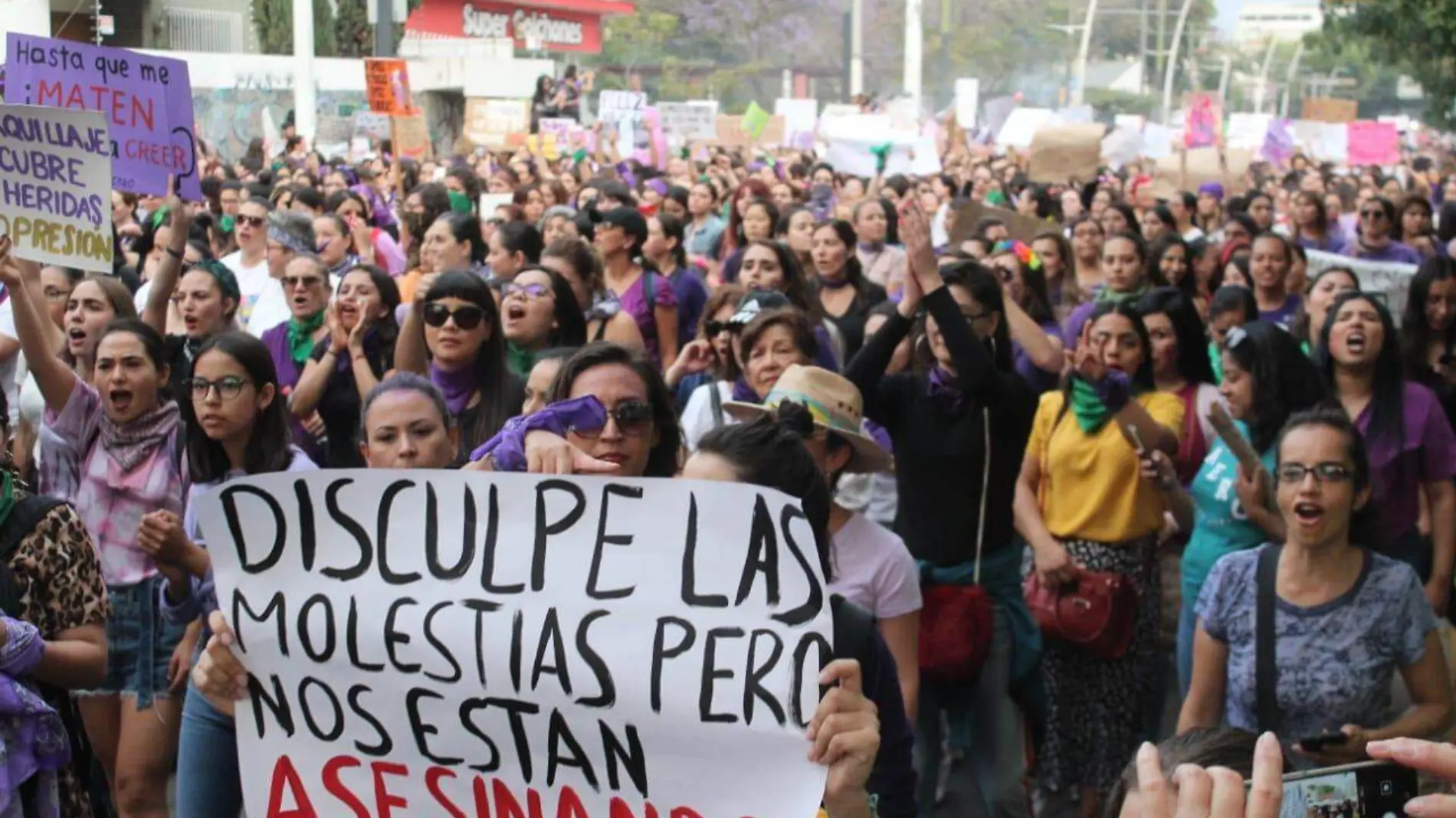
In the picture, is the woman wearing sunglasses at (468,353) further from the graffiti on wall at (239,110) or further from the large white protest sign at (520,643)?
the graffiti on wall at (239,110)

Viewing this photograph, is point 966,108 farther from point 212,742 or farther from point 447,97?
point 212,742

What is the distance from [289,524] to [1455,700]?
9.45ft

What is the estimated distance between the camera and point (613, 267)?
9.46 meters

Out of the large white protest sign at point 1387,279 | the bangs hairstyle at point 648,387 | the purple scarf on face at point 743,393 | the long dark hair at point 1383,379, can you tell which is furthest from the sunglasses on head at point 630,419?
the large white protest sign at point 1387,279

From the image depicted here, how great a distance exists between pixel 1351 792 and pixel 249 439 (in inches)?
143

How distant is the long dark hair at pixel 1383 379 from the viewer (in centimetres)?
638

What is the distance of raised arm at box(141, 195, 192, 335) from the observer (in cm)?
706

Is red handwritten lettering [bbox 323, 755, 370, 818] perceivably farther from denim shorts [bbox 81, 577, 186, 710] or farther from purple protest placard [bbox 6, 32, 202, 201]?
purple protest placard [bbox 6, 32, 202, 201]

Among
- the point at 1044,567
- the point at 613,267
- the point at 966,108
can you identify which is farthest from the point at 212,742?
the point at 966,108

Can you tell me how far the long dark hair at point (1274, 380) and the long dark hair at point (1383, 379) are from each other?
208 mm

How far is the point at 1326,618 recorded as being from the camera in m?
4.69

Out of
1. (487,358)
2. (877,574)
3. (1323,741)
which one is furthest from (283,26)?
(1323,741)

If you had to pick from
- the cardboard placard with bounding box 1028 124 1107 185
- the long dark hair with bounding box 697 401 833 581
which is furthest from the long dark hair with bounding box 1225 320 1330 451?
the cardboard placard with bounding box 1028 124 1107 185

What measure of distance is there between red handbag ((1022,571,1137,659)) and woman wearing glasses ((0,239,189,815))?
2.49 m
